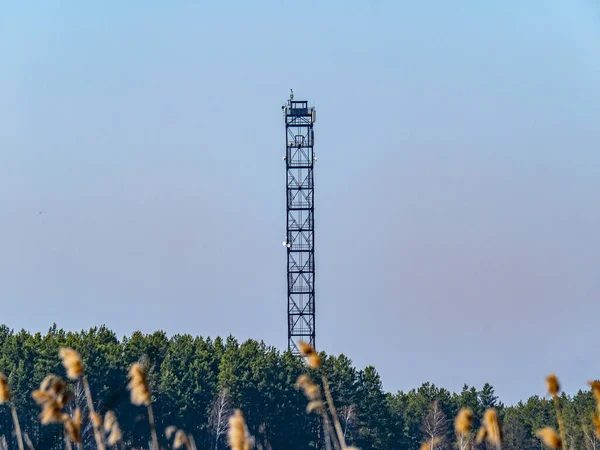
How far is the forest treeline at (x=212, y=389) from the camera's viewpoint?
2758 inches

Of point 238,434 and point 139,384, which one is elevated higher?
point 139,384

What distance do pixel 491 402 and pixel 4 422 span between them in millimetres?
50599

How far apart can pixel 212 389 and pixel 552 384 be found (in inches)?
2876

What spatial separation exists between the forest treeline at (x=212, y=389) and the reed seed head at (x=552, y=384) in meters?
57.5

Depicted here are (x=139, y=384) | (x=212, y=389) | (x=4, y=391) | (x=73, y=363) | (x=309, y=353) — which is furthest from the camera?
(x=212, y=389)

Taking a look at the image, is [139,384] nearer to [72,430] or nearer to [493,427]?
[72,430]

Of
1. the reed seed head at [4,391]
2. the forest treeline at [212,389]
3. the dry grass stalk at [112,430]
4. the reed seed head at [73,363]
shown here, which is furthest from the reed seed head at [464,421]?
the forest treeline at [212,389]

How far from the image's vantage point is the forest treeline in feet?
230

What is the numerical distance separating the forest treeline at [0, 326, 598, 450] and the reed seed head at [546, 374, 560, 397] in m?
57.5

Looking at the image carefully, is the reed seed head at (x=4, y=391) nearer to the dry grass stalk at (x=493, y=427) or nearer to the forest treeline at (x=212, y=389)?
the dry grass stalk at (x=493, y=427)

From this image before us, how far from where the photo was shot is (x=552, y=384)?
5.34 meters

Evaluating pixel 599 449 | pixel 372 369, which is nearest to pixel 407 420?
pixel 372 369

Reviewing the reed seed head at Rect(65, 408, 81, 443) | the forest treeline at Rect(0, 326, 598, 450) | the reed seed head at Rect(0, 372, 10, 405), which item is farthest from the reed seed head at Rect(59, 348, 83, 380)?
the forest treeline at Rect(0, 326, 598, 450)

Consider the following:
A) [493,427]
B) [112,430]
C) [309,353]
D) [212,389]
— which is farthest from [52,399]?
[212,389]
